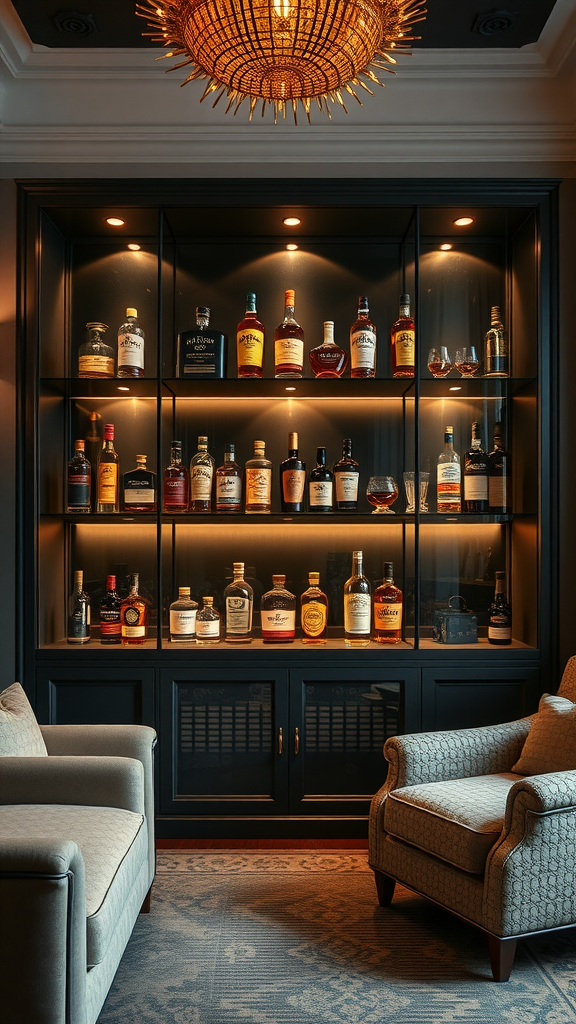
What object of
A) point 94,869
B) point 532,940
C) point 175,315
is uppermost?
point 175,315

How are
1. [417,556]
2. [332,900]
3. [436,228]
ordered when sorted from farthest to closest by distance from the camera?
[436,228] → [417,556] → [332,900]

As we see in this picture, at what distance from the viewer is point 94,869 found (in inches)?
75.3

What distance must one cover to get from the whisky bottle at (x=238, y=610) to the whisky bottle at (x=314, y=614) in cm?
24

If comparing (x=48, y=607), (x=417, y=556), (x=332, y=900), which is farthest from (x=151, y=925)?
(x=417, y=556)

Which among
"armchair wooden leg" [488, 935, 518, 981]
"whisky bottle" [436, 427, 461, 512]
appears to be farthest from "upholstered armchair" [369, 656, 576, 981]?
"whisky bottle" [436, 427, 461, 512]

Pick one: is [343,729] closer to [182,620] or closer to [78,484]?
[182,620]

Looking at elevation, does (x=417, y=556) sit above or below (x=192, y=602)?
above

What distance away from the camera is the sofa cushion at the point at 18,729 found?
7.90 ft

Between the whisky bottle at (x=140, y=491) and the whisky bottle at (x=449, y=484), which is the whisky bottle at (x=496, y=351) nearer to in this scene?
the whisky bottle at (x=449, y=484)

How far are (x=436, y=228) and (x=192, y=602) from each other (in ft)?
6.58

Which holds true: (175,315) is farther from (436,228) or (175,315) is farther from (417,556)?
(417,556)

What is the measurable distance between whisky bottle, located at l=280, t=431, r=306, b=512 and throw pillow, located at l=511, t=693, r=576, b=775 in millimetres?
1335

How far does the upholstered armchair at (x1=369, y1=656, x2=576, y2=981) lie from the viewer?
2174 mm

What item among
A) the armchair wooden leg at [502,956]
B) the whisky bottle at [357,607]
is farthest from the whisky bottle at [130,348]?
the armchair wooden leg at [502,956]
